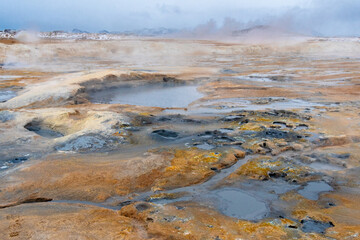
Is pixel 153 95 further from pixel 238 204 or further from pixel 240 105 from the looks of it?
pixel 238 204

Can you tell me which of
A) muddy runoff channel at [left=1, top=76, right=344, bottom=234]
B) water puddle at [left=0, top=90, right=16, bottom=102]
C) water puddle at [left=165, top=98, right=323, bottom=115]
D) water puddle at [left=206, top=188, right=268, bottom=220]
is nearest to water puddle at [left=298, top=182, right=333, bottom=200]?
muddy runoff channel at [left=1, top=76, right=344, bottom=234]

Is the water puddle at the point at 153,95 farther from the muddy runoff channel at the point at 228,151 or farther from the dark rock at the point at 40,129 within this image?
the dark rock at the point at 40,129

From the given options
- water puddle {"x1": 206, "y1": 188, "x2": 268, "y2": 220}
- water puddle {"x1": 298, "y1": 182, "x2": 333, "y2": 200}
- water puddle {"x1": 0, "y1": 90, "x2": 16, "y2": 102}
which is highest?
water puddle {"x1": 0, "y1": 90, "x2": 16, "y2": 102}

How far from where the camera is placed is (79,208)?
155 inches

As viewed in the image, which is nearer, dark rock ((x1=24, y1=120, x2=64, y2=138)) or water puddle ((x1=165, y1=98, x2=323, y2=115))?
dark rock ((x1=24, y1=120, x2=64, y2=138))

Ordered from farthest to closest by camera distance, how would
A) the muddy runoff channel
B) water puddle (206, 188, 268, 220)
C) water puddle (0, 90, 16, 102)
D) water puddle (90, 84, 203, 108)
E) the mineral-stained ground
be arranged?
water puddle (0, 90, 16, 102) → water puddle (90, 84, 203, 108) → the muddy runoff channel → water puddle (206, 188, 268, 220) → the mineral-stained ground

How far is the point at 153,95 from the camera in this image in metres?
12.4

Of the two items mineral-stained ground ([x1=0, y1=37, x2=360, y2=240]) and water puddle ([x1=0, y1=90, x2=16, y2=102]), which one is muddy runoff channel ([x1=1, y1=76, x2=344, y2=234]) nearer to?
mineral-stained ground ([x1=0, y1=37, x2=360, y2=240])

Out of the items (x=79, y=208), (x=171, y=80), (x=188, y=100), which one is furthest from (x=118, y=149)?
(x=171, y=80)

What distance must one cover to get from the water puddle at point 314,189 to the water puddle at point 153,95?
5.91 meters

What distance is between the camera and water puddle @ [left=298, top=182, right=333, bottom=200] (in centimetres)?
436

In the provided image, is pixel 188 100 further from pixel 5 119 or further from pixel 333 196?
pixel 333 196

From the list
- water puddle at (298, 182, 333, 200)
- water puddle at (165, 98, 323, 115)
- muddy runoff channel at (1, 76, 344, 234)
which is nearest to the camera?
muddy runoff channel at (1, 76, 344, 234)

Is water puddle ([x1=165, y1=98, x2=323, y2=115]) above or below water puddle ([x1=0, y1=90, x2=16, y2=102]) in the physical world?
above
